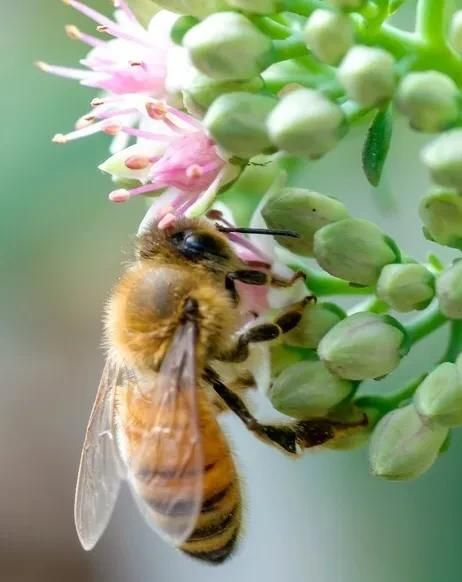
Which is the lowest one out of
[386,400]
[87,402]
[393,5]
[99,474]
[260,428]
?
[87,402]

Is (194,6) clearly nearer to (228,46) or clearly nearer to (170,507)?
(228,46)

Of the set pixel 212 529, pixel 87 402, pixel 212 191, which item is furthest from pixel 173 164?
pixel 87 402

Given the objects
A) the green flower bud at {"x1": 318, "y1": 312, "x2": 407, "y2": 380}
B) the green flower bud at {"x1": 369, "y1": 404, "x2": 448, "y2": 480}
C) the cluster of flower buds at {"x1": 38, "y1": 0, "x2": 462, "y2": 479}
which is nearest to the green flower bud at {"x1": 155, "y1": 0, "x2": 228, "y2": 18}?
the cluster of flower buds at {"x1": 38, "y1": 0, "x2": 462, "y2": 479}

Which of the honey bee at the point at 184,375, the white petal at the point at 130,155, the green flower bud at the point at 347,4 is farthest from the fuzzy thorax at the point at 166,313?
the green flower bud at the point at 347,4

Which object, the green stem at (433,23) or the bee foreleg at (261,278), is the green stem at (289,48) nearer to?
the green stem at (433,23)

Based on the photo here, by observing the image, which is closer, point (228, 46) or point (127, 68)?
point (228, 46)

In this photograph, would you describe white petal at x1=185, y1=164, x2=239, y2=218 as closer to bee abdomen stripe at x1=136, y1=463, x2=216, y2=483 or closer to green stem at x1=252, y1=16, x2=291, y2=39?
green stem at x1=252, y1=16, x2=291, y2=39

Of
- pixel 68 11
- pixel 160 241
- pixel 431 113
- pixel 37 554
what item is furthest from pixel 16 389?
pixel 431 113
